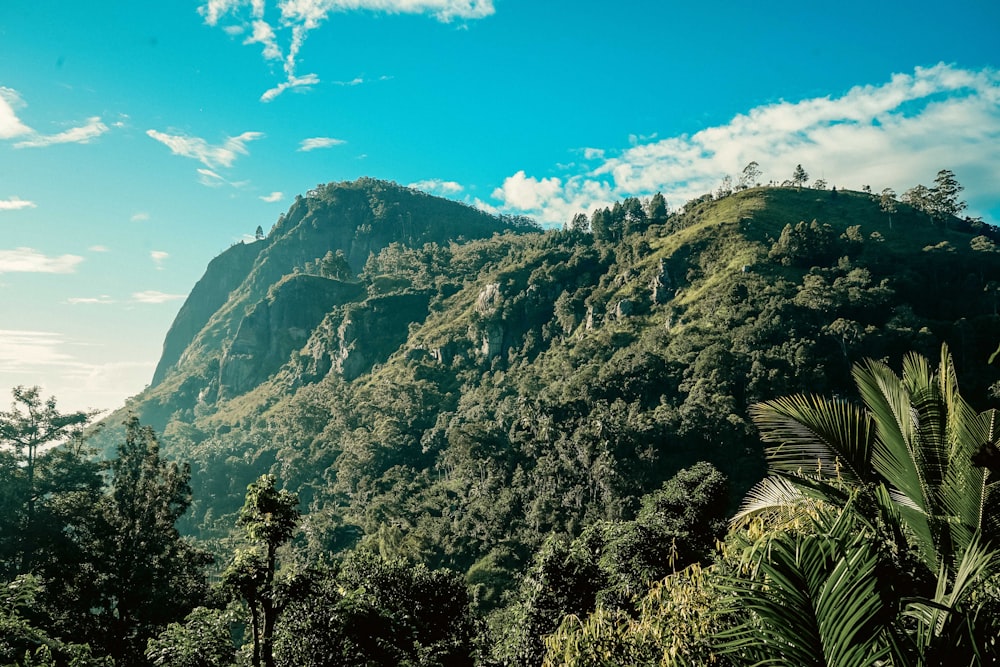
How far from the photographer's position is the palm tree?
3676 millimetres

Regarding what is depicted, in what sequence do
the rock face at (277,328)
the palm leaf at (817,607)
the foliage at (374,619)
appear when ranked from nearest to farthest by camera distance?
the palm leaf at (817,607)
the foliage at (374,619)
the rock face at (277,328)

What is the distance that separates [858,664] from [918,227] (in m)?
115

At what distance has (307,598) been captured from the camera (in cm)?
1055

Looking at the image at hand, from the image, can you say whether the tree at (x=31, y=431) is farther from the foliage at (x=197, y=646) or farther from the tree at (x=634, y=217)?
the tree at (x=634, y=217)

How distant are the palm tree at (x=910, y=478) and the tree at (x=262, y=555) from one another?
7501 mm

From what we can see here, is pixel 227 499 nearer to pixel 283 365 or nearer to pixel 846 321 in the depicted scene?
pixel 283 365

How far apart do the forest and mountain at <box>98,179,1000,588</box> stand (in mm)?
410

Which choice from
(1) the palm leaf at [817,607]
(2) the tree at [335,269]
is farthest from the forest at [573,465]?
(2) the tree at [335,269]

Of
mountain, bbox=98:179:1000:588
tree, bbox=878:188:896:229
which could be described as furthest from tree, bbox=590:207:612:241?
tree, bbox=878:188:896:229

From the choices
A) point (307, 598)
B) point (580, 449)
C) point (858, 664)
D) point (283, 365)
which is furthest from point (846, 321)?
point (283, 365)

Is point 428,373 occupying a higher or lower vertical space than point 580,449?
higher

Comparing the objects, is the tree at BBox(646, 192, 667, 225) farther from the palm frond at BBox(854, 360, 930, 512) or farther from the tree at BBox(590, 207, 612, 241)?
the palm frond at BBox(854, 360, 930, 512)

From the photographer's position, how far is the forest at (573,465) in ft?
13.2

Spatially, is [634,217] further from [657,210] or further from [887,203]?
[887,203]
